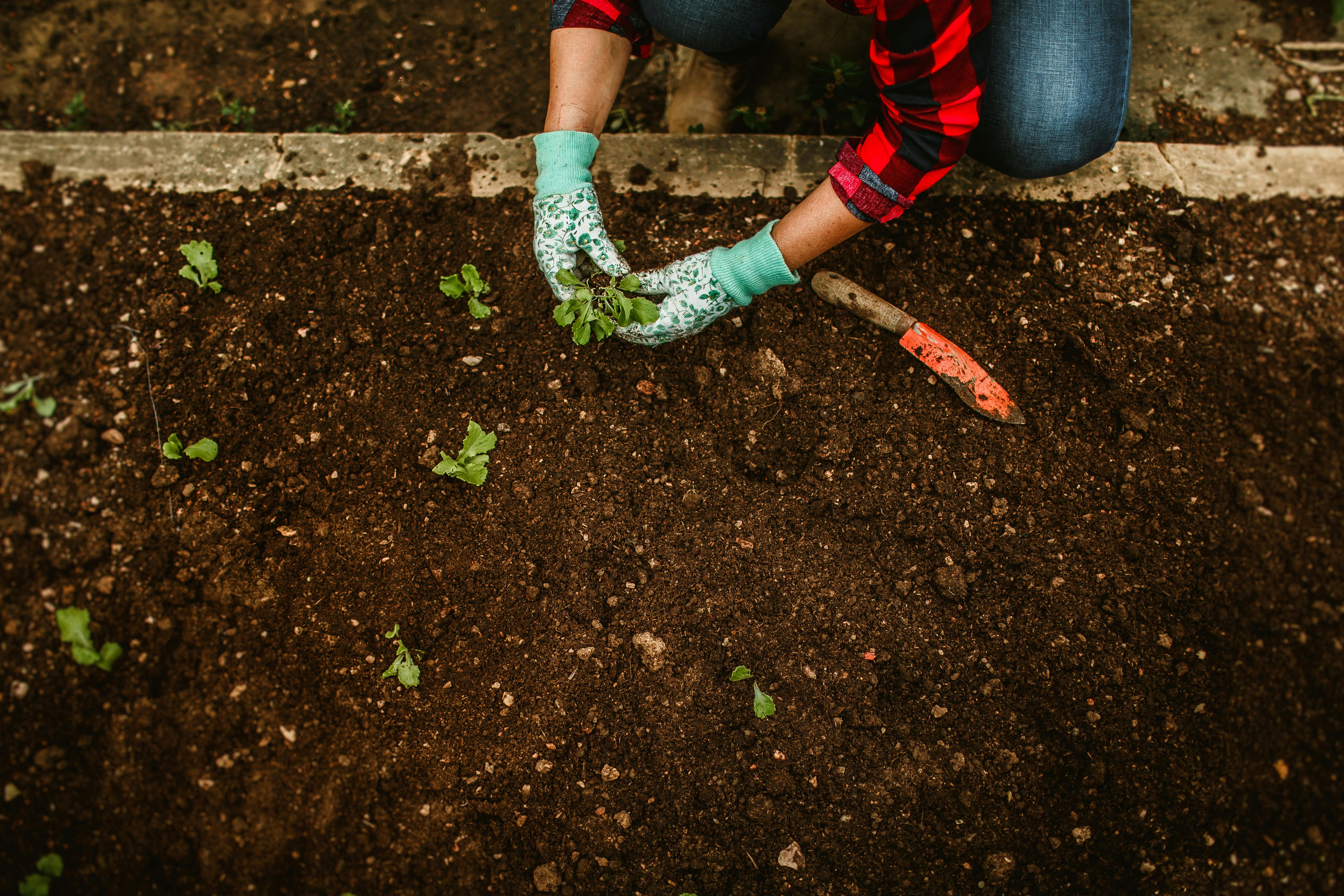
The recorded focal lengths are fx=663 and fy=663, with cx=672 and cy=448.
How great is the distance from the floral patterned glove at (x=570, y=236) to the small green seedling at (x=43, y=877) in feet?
5.68

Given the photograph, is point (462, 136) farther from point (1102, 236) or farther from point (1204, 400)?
point (1204, 400)

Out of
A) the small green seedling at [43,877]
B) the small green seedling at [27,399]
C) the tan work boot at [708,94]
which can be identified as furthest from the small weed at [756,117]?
the small green seedling at [43,877]

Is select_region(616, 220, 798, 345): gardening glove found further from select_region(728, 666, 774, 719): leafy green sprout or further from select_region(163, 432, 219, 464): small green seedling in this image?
select_region(163, 432, 219, 464): small green seedling

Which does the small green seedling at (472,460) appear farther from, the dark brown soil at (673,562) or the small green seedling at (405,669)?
the small green seedling at (405,669)

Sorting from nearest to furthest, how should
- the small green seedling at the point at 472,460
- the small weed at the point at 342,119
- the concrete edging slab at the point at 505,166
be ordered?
the small green seedling at the point at 472,460 → the concrete edging slab at the point at 505,166 → the small weed at the point at 342,119

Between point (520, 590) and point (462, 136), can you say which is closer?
point (520, 590)

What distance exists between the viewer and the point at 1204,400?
1.80 meters

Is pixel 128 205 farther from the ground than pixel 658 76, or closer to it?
closer to it

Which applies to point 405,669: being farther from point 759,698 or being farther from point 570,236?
point 570,236

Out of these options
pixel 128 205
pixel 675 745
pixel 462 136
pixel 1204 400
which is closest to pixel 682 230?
pixel 462 136

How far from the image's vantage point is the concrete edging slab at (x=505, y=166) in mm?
1966

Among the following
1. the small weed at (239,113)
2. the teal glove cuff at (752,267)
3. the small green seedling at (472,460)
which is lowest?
the small green seedling at (472,460)

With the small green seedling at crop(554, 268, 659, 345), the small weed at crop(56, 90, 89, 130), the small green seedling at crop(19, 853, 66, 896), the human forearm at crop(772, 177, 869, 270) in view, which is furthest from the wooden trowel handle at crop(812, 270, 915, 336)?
the small weed at crop(56, 90, 89, 130)

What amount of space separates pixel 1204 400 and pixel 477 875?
2201 mm
